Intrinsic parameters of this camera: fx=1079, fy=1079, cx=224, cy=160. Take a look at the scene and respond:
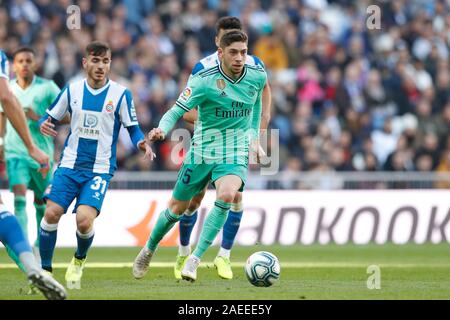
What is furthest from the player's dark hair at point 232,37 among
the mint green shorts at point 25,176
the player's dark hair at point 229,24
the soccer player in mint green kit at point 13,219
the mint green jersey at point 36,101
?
the mint green shorts at point 25,176

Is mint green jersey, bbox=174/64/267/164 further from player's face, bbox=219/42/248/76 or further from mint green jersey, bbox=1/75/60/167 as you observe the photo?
mint green jersey, bbox=1/75/60/167

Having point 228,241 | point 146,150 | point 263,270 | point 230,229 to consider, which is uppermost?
point 146,150

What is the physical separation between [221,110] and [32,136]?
417 cm

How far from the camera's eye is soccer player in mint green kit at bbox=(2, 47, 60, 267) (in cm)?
1441

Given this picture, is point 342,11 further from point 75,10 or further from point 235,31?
point 235,31

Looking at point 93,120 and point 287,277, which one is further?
point 287,277

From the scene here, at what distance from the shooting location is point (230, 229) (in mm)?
12328

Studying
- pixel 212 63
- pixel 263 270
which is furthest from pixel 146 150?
pixel 263 270

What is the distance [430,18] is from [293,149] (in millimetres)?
5417

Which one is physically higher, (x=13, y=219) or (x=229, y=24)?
(x=229, y=24)

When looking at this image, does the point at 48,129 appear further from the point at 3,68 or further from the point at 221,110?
the point at 3,68

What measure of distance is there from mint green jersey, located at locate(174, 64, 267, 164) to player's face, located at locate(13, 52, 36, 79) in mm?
3768

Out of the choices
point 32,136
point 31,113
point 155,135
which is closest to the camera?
point 155,135
